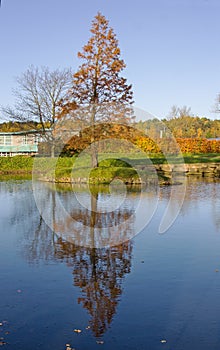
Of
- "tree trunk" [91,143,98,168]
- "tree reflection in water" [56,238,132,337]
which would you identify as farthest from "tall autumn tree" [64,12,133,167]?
"tree reflection in water" [56,238,132,337]

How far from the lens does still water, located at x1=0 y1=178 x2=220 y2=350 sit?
5.08m

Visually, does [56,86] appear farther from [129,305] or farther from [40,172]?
[129,305]

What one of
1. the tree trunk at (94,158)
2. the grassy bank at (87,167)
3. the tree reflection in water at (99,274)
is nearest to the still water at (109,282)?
the tree reflection in water at (99,274)

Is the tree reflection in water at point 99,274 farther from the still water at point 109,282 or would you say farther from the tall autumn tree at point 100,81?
the tall autumn tree at point 100,81

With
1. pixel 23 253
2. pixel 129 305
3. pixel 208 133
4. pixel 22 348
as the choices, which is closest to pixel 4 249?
pixel 23 253

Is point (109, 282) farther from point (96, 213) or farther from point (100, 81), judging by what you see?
point (100, 81)

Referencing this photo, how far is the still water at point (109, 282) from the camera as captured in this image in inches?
200

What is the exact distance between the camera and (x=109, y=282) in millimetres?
6957

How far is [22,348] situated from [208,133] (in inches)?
2195

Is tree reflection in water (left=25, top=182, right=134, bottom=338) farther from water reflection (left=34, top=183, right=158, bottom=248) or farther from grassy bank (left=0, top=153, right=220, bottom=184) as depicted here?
grassy bank (left=0, top=153, right=220, bottom=184)

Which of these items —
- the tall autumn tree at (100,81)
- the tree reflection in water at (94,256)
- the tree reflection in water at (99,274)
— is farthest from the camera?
the tall autumn tree at (100,81)

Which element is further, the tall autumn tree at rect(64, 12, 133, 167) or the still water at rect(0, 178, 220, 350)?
the tall autumn tree at rect(64, 12, 133, 167)

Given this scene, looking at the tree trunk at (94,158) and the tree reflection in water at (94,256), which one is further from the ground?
the tree trunk at (94,158)

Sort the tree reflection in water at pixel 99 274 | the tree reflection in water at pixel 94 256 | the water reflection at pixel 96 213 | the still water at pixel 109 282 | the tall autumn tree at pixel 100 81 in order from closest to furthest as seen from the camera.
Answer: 1. the still water at pixel 109 282
2. the tree reflection in water at pixel 99 274
3. the tree reflection in water at pixel 94 256
4. the water reflection at pixel 96 213
5. the tall autumn tree at pixel 100 81
